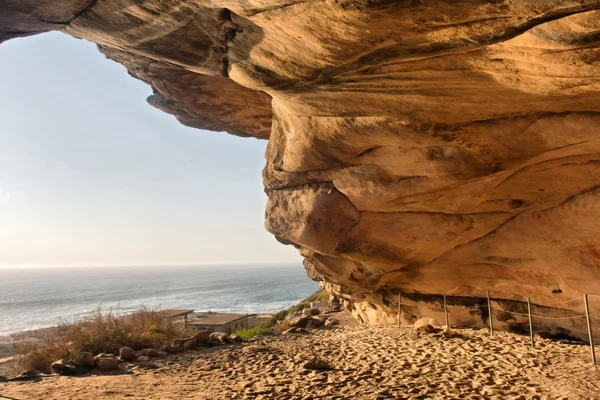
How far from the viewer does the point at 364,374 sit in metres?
7.29

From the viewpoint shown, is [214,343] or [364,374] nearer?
[364,374]

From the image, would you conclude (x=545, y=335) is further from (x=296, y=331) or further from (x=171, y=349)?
(x=171, y=349)

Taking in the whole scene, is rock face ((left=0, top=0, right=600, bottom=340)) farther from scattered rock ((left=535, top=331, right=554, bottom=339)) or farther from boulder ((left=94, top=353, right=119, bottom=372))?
boulder ((left=94, top=353, right=119, bottom=372))

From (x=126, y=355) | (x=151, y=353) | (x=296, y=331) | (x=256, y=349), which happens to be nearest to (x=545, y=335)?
(x=296, y=331)

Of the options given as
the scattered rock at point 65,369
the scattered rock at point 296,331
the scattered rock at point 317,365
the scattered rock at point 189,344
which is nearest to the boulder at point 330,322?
the scattered rock at point 296,331

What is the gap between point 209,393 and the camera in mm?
6566

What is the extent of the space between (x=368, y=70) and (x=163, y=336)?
422 inches

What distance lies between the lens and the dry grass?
977cm

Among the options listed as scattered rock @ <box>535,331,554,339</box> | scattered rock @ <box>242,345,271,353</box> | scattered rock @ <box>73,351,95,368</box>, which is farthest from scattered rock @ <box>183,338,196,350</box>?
scattered rock @ <box>535,331,554,339</box>

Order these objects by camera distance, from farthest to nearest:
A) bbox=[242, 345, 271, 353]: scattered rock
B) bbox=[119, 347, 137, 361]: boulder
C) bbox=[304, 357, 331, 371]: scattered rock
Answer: bbox=[242, 345, 271, 353]: scattered rock → bbox=[119, 347, 137, 361]: boulder → bbox=[304, 357, 331, 371]: scattered rock

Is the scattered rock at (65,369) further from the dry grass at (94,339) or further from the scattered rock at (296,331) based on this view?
the scattered rock at (296,331)

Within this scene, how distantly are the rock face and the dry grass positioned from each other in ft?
17.0

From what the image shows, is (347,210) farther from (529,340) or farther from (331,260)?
(529,340)

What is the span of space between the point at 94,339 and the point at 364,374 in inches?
305
